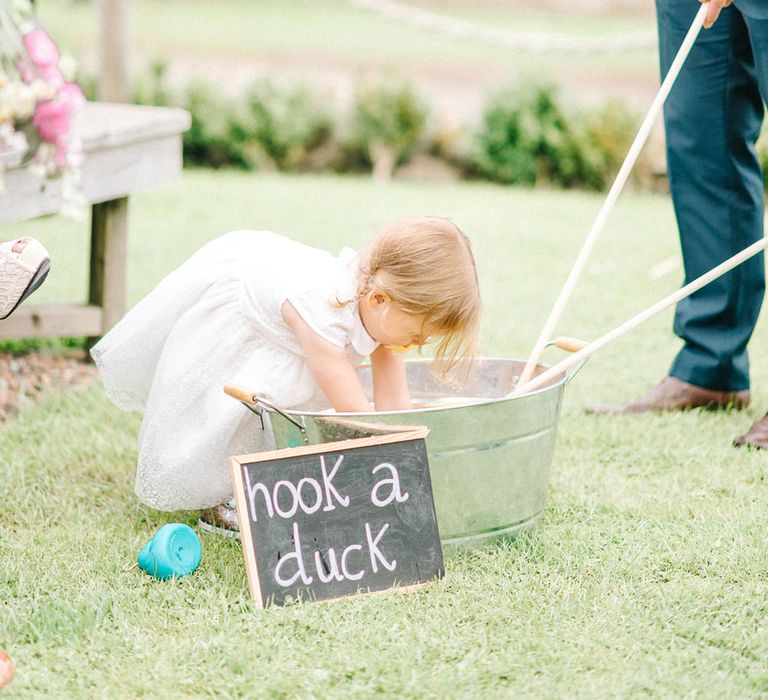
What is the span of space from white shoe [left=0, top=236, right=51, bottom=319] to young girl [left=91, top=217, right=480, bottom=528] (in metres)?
0.39

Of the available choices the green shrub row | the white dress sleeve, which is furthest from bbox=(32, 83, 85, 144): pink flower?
the green shrub row

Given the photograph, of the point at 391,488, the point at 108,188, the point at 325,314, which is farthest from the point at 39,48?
the point at 391,488

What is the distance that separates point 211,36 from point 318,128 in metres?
8.29

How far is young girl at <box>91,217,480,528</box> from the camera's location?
1878mm

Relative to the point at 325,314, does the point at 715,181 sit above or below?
above

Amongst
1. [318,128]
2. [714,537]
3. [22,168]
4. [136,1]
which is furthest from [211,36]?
[714,537]

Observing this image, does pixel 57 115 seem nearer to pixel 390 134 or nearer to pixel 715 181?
pixel 715 181

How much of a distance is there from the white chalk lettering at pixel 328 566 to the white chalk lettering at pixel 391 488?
0.36 ft

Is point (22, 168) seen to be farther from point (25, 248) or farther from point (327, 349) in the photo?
point (327, 349)

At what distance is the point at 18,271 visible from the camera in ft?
5.75

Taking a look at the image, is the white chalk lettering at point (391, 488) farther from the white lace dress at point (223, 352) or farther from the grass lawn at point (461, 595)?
the white lace dress at point (223, 352)

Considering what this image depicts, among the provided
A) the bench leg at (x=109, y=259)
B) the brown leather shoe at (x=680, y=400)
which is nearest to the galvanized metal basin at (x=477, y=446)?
the brown leather shoe at (x=680, y=400)

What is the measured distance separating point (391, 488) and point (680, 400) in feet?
4.05

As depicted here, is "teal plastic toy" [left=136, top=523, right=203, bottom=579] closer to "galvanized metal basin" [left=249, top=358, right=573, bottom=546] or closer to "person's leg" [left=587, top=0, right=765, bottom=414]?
"galvanized metal basin" [left=249, top=358, right=573, bottom=546]
